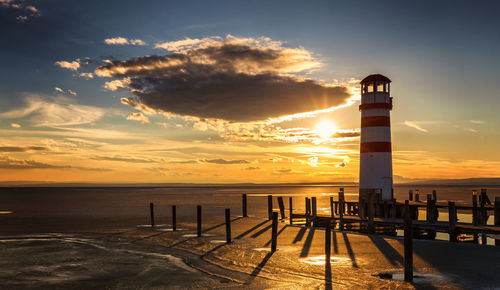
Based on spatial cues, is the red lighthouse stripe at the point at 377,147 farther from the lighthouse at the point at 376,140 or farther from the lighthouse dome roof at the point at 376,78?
the lighthouse dome roof at the point at 376,78

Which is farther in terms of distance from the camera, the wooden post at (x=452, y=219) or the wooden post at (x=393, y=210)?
the wooden post at (x=393, y=210)

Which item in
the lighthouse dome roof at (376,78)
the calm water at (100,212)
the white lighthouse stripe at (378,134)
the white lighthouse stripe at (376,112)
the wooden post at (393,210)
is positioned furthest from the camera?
the calm water at (100,212)

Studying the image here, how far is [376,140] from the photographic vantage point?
1193 inches

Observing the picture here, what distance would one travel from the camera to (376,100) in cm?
3070

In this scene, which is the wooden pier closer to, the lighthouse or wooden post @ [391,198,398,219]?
wooden post @ [391,198,398,219]

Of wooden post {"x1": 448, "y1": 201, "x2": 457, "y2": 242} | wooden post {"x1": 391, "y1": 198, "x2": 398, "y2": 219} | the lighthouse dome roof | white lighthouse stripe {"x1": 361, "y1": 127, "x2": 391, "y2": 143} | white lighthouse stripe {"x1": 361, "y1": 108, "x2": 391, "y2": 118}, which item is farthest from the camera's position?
the lighthouse dome roof

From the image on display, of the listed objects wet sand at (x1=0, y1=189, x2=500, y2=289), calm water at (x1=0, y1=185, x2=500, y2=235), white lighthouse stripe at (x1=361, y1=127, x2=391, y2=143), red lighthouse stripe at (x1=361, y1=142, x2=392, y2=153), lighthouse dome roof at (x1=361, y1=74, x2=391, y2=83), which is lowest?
calm water at (x1=0, y1=185, x2=500, y2=235)

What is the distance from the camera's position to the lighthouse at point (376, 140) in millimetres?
30297

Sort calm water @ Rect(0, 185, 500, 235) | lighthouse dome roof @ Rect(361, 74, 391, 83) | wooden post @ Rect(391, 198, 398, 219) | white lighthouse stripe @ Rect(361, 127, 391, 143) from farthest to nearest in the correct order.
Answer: calm water @ Rect(0, 185, 500, 235) < lighthouse dome roof @ Rect(361, 74, 391, 83) < white lighthouse stripe @ Rect(361, 127, 391, 143) < wooden post @ Rect(391, 198, 398, 219)

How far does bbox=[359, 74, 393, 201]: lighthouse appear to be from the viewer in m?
30.3

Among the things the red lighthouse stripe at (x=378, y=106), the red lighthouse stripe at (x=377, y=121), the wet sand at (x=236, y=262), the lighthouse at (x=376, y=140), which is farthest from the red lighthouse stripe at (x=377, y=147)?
the wet sand at (x=236, y=262)

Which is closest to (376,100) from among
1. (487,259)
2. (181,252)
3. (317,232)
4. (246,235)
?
(317,232)

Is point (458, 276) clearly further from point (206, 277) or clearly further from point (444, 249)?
point (206, 277)

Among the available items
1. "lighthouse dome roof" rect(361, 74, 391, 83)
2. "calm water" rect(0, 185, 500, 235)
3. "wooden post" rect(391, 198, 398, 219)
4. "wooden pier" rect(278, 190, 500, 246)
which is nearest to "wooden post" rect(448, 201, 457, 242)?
"wooden pier" rect(278, 190, 500, 246)
